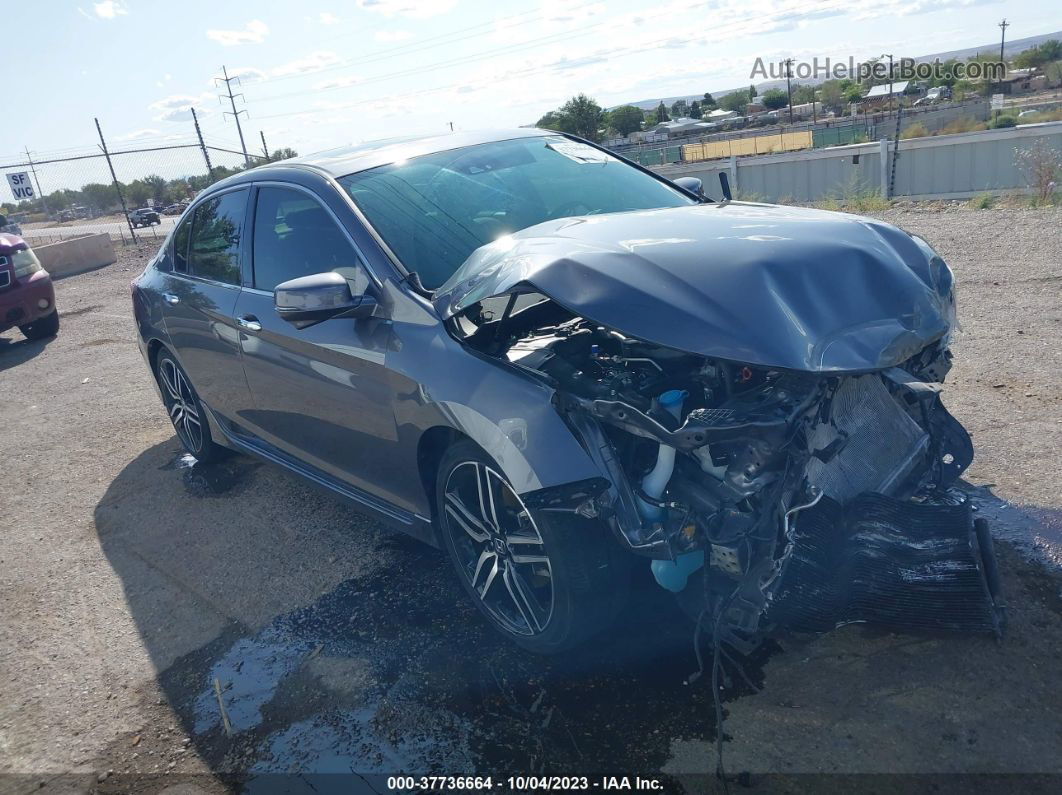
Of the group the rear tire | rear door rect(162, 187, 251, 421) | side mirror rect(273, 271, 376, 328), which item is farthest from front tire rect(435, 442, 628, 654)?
the rear tire

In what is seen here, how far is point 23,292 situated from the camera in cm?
1045

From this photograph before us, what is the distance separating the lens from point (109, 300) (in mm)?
13664

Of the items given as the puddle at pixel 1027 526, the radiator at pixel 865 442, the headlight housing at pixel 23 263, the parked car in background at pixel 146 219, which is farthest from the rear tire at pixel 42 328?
the parked car in background at pixel 146 219

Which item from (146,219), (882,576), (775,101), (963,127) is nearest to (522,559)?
(882,576)

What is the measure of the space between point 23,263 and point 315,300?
9.31m

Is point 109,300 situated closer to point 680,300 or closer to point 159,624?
point 159,624

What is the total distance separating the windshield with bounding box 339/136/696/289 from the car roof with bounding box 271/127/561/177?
75 millimetres

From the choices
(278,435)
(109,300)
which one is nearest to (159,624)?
(278,435)

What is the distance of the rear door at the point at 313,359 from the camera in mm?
3559

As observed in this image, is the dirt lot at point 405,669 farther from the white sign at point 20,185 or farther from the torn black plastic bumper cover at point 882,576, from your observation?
the white sign at point 20,185

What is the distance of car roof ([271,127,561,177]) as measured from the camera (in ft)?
13.6

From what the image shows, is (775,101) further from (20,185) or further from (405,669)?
(405,669)

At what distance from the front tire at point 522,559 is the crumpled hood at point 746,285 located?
679mm

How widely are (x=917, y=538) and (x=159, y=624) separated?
3.31 meters
